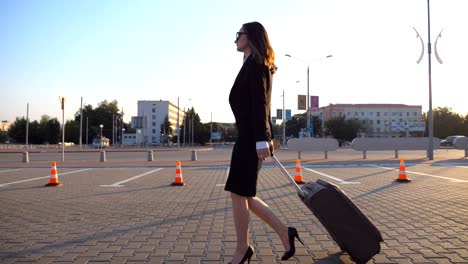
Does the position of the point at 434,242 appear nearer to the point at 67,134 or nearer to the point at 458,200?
the point at 458,200

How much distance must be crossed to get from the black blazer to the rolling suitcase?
732mm

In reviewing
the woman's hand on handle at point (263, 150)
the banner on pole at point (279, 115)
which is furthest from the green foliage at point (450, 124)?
the woman's hand on handle at point (263, 150)

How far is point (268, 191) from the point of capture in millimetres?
9562

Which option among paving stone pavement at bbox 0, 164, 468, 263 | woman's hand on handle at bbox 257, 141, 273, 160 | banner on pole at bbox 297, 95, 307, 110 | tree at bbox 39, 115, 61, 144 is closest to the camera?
woman's hand on handle at bbox 257, 141, 273, 160

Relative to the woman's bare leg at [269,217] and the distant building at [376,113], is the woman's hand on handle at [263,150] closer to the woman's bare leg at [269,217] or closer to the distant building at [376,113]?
the woman's bare leg at [269,217]

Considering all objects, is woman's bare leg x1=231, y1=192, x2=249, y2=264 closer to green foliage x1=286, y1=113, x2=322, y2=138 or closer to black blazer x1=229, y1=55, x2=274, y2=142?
black blazer x1=229, y1=55, x2=274, y2=142

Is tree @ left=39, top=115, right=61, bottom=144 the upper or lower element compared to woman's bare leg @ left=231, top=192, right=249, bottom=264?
upper

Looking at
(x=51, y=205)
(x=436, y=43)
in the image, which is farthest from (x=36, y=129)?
(x=51, y=205)

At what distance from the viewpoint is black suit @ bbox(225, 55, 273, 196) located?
340cm

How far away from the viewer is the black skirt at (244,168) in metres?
3.45

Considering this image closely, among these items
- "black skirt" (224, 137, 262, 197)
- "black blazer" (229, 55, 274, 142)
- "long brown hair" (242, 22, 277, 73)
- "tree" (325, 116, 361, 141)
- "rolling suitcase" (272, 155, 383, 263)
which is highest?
"tree" (325, 116, 361, 141)

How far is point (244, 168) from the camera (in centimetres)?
345

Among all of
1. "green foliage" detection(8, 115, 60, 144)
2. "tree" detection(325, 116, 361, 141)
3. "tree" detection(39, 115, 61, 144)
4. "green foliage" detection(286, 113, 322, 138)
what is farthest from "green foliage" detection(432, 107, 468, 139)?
"green foliage" detection(8, 115, 60, 144)

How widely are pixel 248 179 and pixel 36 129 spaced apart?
380ft
